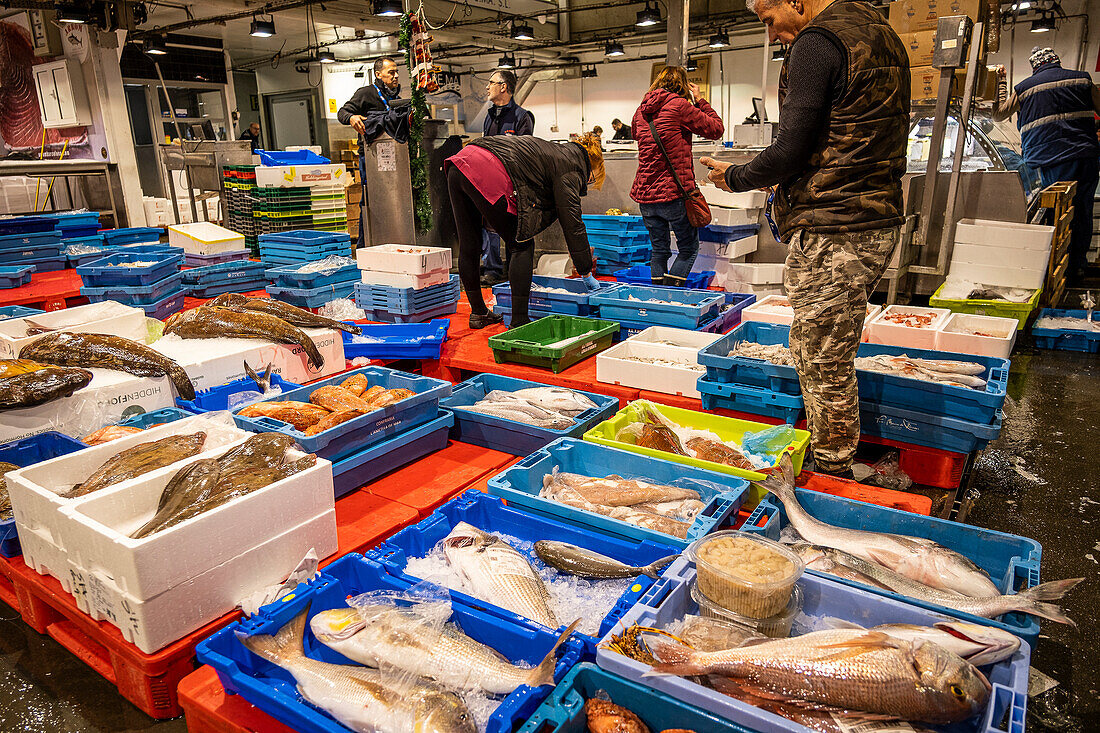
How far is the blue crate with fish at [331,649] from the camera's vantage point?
4.69ft

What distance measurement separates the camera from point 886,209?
2.66 m

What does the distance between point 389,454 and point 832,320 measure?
195 centimetres

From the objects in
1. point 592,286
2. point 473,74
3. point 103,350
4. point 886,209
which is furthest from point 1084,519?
point 473,74

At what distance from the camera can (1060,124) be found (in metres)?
6.90

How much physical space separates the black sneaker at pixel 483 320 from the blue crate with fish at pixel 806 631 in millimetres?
3603

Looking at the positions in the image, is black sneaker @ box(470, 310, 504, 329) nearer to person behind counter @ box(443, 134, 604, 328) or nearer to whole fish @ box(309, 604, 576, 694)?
person behind counter @ box(443, 134, 604, 328)

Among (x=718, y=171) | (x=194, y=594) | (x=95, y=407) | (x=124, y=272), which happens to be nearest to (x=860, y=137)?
(x=718, y=171)

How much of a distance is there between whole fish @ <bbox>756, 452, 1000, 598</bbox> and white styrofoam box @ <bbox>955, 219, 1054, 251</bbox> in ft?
16.2

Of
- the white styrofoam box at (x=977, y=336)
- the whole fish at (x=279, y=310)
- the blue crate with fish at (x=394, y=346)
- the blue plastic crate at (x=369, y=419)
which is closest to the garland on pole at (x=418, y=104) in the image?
the blue crate with fish at (x=394, y=346)

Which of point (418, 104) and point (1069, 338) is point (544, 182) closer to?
point (418, 104)

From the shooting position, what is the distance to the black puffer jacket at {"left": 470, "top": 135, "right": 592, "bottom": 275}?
453 cm

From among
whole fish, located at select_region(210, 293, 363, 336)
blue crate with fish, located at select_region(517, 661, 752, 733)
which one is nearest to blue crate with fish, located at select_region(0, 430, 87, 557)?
whole fish, located at select_region(210, 293, 363, 336)

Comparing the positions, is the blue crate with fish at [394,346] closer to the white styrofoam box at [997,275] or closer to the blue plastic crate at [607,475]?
the blue plastic crate at [607,475]

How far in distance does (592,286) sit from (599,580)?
11.8 feet
